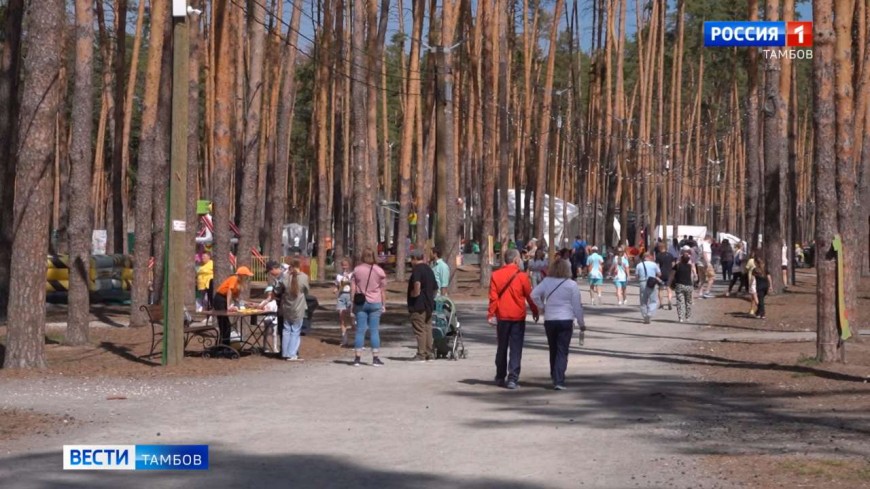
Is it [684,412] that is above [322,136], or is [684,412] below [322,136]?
below

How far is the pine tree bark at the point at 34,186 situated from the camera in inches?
690

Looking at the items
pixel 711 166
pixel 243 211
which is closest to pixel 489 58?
pixel 243 211

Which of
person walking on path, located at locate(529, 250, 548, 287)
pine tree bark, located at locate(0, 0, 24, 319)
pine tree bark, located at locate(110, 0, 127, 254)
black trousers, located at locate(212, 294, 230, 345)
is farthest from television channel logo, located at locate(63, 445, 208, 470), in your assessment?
pine tree bark, located at locate(110, 0, 127, 254)

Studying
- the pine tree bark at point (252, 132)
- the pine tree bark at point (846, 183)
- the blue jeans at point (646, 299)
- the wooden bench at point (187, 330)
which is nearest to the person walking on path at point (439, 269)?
the pine tree bark at point (252, 132)

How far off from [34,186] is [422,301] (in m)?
5.80

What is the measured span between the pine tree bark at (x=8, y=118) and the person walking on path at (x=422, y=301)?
1026cm

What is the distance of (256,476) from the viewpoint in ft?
33.4

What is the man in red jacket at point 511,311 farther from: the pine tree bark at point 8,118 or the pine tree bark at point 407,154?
the pine tree bark at point 407,154

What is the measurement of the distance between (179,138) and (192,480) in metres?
9.45

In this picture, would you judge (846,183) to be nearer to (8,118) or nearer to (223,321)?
(223,321)

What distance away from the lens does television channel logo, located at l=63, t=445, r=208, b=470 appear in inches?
415

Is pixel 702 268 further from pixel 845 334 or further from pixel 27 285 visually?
pixel 27 285

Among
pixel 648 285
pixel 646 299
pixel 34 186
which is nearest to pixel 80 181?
pixel 34 186

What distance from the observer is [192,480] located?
32.8ft
